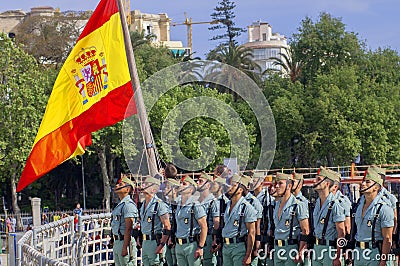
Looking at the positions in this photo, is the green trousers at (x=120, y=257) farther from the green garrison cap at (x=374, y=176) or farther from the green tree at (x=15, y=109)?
the green tree at (x=15, y=109)

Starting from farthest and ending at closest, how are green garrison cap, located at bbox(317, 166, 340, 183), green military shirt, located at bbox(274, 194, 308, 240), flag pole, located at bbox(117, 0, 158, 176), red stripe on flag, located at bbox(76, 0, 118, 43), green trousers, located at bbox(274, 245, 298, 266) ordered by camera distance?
1. red stripe on flag, located at bbox(76, 0, 118, 43)
2. flag pole, located at bbox(117, 0, 158, 176)
3. green trousers, located at bbox(274, 245, 298, 266)
4. green military shirt, located at bbox(274, 194, 308, 240)
5. green garrison cap, located at bbox(317, 166, 340, 183)

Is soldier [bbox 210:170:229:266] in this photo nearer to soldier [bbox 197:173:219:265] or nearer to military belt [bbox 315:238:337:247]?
soldier [bbox 197:173:219:265]

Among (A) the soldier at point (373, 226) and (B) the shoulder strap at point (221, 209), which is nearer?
(A) the soldier at point (373, 226)

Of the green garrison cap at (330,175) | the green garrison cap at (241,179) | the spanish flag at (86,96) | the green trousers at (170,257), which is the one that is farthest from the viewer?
the spanish flag at (86,96)

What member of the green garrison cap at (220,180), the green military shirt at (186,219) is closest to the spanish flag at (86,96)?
the green military shirt at (186,219)

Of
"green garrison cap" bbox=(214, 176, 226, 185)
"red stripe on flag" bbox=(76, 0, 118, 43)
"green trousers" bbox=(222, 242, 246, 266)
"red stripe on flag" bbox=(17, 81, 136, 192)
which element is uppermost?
"red stripe on flag" bbox=(76, 0, 118, 43)

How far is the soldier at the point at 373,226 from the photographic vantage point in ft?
30.2

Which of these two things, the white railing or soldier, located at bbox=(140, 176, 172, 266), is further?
the white railing

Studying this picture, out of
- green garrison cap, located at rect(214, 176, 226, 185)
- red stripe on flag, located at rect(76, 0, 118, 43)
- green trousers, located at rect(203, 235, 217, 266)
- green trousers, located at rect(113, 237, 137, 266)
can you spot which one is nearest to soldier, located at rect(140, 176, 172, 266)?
green trousers, located at rect(113, 237, 137, 266)

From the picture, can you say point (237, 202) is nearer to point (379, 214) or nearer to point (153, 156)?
point (379, 214)

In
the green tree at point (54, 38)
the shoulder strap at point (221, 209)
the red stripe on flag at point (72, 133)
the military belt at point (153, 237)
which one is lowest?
the military belt at point (153, 237)

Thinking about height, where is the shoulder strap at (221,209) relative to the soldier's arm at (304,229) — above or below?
above

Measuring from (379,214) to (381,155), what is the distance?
38.1 m

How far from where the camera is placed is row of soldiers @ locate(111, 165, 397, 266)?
943 centimetres
